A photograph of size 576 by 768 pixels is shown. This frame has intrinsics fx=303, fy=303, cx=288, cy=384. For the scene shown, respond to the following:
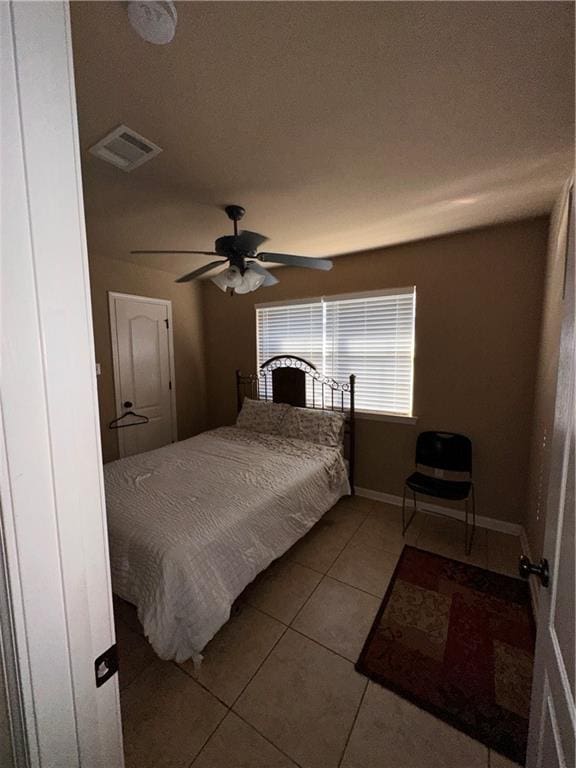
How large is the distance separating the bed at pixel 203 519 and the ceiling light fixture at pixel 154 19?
1921 mm

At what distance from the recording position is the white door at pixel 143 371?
334 centimetres

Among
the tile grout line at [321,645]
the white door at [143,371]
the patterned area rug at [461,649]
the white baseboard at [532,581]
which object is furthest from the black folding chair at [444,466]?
the white door at [143,371]

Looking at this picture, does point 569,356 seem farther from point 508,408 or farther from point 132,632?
point 132,632

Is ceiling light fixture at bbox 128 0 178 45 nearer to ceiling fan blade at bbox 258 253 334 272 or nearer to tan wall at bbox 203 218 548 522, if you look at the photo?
ceiling fan blade at bbox 258 253 334 272

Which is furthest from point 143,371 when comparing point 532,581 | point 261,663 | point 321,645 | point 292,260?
point 532,581

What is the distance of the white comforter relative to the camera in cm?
140

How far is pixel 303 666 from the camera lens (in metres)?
1.51

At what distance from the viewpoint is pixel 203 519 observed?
64.6 inches

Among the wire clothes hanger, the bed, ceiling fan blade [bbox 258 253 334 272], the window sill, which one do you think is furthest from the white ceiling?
the wire clothes hanger

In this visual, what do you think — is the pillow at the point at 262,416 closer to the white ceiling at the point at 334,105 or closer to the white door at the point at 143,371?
the white door at the point at 143,371

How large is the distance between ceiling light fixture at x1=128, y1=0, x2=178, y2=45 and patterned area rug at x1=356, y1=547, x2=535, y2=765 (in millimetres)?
2624

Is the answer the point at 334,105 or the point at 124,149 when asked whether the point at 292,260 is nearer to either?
the point at 334,105

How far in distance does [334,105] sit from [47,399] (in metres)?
1.48

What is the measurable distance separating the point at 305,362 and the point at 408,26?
2.67 meters
